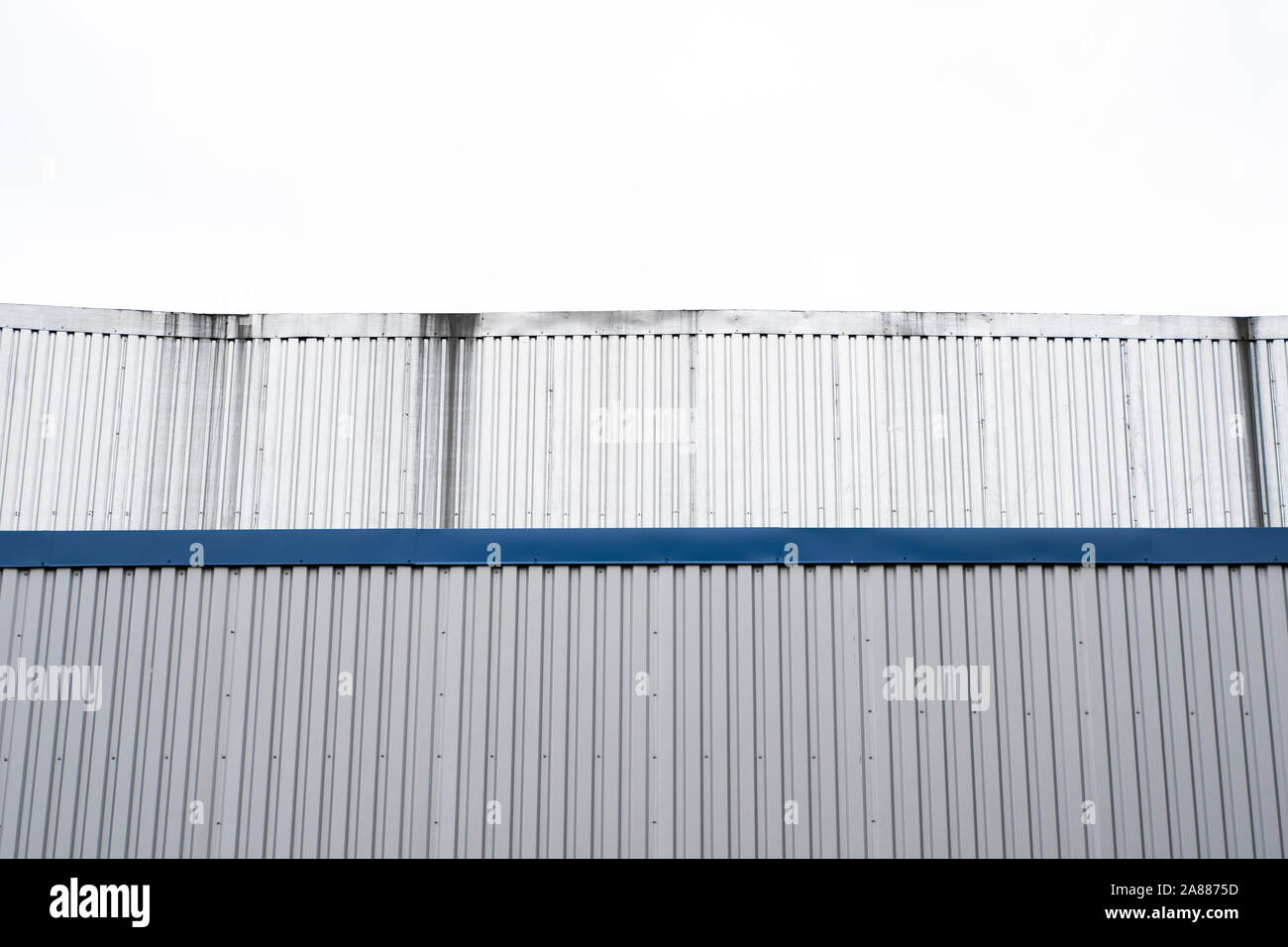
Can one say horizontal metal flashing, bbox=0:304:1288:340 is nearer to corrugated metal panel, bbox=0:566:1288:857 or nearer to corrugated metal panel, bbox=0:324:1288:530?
corrugated metal panel, bbox=0:324:1288:530

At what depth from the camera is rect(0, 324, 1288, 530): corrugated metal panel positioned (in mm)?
9078

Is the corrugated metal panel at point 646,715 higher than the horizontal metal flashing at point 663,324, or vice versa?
the horizontal metal flashing at point 663,324

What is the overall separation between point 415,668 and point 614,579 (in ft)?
5.28

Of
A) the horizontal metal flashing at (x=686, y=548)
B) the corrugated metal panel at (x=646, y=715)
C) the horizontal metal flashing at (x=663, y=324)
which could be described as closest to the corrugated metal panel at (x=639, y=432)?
the horizontal metal flashing at (x=663, y=324)

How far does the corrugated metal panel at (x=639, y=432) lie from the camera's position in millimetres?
9078

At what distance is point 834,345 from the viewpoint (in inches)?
369

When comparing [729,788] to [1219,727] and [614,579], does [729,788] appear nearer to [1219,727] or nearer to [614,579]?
[614,579]

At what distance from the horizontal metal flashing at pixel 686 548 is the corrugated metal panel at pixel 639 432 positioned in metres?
1.23

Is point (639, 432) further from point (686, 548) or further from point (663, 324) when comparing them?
point (686, 548)

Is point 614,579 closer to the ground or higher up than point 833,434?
closer to the ground

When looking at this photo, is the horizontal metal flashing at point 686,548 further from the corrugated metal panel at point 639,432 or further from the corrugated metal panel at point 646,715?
the corrugated metal panel at point 639,432

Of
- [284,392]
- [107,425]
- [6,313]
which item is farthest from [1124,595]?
[6,313]

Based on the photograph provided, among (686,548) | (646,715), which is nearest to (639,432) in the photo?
(686,548)

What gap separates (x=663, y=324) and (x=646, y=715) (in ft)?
12.1
